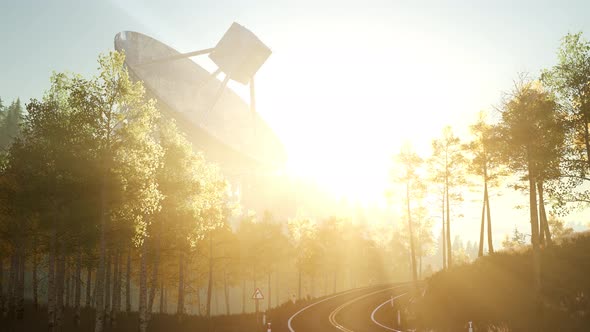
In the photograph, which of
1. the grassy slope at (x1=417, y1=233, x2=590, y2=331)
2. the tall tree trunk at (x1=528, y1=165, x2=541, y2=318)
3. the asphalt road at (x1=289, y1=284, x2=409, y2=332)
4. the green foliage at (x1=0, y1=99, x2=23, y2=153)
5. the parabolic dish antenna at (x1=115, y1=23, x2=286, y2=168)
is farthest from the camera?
the green foliage at (x1=0, y1=99, x2=23, y2=153)

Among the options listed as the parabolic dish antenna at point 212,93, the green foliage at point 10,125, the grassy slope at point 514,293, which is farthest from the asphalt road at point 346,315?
the green foliage at point 10,125

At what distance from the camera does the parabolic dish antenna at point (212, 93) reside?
54406 millimetres

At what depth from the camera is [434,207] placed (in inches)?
1303

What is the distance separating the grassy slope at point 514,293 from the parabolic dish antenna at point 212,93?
121ft

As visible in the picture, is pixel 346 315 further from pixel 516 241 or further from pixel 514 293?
pixel 516 241

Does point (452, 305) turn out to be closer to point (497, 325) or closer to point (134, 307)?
point (497, 325)

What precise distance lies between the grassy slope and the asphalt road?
2.92 m

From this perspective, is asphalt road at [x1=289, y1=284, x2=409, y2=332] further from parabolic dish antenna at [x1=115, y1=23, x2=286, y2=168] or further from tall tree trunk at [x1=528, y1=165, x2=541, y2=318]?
parabolic dish antenna at [x1=115, y1=23, x2=286, y2=168]

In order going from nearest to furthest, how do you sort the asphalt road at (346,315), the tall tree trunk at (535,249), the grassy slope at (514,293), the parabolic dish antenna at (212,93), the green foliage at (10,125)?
the grassy slope at (514,293) < the tall tree trunk at (535,249) < the asphalt road at (346,315) < the parabolic dish antenna at (212,93) < the green foliage at (10,125)

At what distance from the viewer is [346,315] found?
2723 cm

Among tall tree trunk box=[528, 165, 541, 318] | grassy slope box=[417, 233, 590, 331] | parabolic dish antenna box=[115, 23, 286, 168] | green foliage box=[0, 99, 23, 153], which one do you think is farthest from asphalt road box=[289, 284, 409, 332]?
green foliage box=[0, 99, 23, 153]

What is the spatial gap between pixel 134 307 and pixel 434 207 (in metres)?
50.1

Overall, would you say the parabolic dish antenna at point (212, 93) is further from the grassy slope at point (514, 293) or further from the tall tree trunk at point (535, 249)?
the tall tree trunk at point (535, 249)

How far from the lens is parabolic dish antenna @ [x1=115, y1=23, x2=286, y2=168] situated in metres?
54.4
